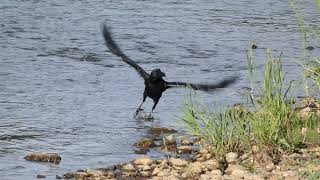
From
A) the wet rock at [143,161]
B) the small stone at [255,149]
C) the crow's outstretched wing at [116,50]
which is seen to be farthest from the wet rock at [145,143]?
the crow's outstretched wing at [116,50]

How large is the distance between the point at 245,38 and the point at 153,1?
2476mm

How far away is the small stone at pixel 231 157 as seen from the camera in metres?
6.46

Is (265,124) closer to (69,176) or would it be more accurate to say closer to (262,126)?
(262,126)

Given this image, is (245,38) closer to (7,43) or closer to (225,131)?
(7,43)

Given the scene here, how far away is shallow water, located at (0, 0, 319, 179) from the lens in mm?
7734

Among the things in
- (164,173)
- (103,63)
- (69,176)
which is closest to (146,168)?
(164,173)

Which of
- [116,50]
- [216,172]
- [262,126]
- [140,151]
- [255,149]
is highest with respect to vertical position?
[116,50]

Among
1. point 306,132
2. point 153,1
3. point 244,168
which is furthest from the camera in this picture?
point 153,1

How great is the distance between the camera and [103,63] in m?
11.2

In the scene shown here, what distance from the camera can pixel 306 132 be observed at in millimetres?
6844

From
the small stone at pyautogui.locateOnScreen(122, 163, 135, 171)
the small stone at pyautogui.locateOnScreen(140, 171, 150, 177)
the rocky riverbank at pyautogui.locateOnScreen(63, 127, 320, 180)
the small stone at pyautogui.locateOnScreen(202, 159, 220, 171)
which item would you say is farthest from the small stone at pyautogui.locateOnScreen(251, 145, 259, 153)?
the small stone at pyautogui.locateOnScreen(122, 163, 135, 171)

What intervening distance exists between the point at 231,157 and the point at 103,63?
4.87 m

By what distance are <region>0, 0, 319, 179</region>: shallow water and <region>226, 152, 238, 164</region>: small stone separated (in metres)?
0.95

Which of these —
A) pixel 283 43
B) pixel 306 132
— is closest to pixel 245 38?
pixel 283 43
